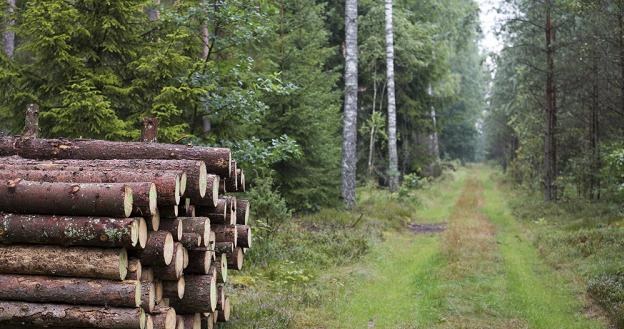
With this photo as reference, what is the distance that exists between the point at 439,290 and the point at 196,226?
231 inches

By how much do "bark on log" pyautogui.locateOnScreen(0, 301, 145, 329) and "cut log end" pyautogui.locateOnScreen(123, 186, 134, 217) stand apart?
1.04m

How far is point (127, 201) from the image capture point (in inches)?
247

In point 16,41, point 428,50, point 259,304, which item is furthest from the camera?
point 428,50

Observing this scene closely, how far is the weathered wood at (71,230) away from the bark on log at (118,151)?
74.7 inches

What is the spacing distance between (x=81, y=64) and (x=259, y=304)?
19.6 feet

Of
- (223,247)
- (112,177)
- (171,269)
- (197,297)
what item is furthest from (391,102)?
(112,177)

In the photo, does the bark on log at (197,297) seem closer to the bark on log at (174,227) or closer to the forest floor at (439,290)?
the bark on log at (174,227)

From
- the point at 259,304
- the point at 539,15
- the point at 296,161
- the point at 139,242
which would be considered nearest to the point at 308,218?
the point at 296,161

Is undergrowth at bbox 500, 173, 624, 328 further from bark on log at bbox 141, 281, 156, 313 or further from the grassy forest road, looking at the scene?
bark on log at bbox 141, 281, 156, 313

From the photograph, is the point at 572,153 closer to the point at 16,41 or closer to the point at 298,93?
the point at 298,93

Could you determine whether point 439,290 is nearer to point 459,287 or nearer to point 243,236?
point 459,287

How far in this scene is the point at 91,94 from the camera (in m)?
11.4

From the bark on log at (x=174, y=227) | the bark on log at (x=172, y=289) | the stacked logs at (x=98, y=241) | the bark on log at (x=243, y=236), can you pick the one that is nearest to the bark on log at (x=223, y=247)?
the bark on log at (x=243, y=236)

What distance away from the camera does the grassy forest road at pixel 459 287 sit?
32.3 ft
